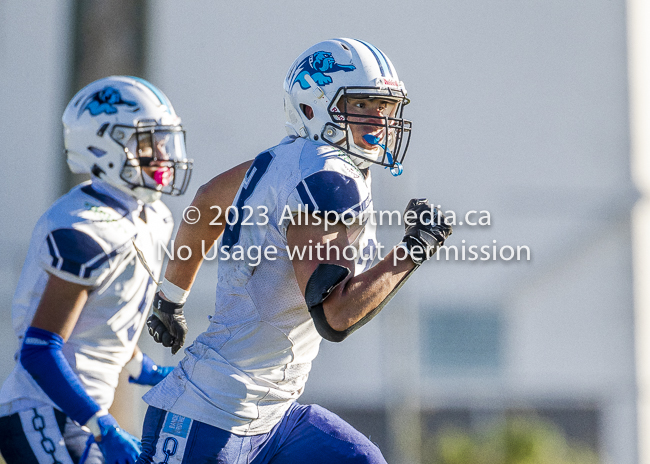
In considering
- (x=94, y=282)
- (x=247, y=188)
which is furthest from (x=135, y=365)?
(x=247, y=188)

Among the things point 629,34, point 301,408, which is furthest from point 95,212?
point 629,34

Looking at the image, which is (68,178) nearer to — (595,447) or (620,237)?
(595,447)

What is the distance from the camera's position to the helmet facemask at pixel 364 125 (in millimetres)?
2682

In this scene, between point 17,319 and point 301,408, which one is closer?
point 301,408

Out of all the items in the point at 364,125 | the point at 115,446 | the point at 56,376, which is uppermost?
the point at 364,125

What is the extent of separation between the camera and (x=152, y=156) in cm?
331

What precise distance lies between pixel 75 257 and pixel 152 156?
61 cm

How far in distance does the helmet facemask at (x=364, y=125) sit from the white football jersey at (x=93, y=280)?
86 cm

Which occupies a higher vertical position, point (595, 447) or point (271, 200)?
point (271, 200)

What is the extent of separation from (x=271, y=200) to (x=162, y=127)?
1087mm

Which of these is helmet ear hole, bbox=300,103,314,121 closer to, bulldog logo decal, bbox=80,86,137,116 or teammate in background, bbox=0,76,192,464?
teammate in background, bbox=0,76,192,464

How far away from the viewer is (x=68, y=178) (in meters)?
5.72

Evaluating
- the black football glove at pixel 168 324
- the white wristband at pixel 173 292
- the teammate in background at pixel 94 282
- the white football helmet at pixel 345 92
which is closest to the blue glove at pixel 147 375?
the teammate in background at pixel 94 282

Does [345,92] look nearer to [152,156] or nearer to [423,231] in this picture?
[423,231]
